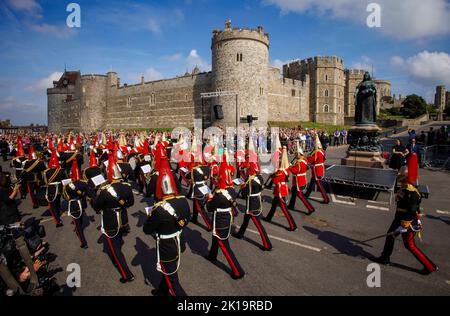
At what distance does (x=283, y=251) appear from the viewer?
636 centimetres

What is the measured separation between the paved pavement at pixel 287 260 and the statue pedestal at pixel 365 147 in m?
4.58

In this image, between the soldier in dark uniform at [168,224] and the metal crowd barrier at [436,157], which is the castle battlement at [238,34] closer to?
the metal crowd barrier at [436,157]

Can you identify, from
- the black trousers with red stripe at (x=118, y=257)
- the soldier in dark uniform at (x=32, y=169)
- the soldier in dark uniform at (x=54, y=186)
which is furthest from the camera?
the soldier in dark uniform at (x=32, y=169)

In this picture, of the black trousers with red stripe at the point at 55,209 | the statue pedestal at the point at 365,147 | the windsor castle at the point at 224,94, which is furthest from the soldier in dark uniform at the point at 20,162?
the windsor castle at the point at 224,94

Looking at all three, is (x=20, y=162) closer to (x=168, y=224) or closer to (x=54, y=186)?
(x=54, y=186)

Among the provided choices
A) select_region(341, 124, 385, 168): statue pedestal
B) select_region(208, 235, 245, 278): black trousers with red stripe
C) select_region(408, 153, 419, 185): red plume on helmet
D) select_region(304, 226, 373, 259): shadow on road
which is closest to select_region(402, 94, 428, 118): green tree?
select_region(341, 124, 385, 168): statue pedestal

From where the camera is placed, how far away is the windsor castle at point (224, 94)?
1511 inches

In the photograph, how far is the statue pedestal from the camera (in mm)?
13236

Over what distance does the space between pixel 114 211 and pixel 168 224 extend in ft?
5.40

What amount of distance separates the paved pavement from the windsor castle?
2708 centimetres

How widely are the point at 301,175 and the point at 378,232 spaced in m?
2.59

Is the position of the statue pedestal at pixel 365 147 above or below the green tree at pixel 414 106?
below

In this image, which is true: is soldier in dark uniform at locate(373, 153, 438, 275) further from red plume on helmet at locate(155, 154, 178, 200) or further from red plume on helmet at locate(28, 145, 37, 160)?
red plume on helmet at locate(28, 145, 37, 160)
